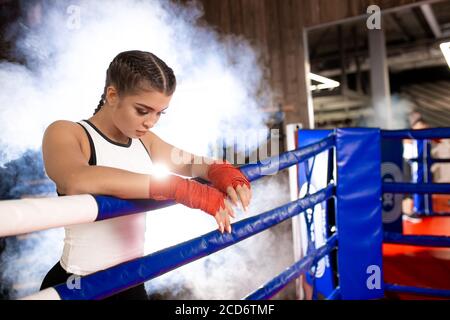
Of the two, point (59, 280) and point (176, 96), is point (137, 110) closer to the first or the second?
point (59, 280)

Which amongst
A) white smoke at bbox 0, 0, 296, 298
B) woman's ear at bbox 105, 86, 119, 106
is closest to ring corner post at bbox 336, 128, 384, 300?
woman's ear at bbox 105, 86, 119, 106

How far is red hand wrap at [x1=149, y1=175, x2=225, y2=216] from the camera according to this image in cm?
84

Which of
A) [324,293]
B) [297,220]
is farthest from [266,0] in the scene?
[324,293]

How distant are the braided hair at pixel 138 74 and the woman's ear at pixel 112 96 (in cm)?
1

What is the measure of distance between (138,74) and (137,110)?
0.10 meters

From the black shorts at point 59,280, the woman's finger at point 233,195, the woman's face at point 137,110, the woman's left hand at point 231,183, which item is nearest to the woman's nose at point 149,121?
the woman's face at point 137,110

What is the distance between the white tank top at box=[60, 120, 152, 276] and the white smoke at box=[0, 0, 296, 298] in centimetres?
200

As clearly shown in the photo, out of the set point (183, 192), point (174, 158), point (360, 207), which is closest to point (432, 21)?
point (360, 207)

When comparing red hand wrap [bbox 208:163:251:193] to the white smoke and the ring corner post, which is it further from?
the white smoke

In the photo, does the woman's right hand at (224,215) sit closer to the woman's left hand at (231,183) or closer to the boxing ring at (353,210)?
the woman's left hand at (231,183)

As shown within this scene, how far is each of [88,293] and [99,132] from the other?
52 cm

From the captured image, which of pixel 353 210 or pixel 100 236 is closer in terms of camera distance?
pixel 100 236

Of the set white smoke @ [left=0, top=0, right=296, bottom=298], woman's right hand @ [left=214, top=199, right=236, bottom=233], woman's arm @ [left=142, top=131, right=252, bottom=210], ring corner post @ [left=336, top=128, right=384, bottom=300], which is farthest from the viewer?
white smoke @ [left=0, top=0, right=296, bottom=298]

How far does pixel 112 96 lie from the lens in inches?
44.9
